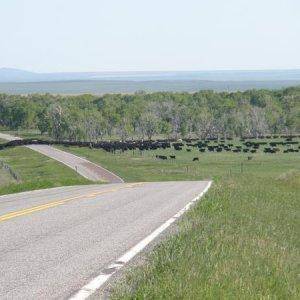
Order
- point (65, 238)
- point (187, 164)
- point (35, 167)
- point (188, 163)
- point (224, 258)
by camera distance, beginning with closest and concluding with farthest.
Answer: point (224, 258) → point (65, 238) → point (35, 167) → point (187, 164) → point (188, 163)

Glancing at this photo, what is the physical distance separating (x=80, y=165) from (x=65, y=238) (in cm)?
6249

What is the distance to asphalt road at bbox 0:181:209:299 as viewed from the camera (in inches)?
321

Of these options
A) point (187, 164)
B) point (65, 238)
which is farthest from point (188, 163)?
point (65, 238)

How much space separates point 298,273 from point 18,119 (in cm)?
19364

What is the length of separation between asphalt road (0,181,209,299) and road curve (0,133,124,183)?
3714 centimetres

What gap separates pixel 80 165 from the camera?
242 ft

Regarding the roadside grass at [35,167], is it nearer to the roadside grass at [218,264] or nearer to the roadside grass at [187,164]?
the roadside grass at [187,164]

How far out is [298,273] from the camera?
953 centimetres

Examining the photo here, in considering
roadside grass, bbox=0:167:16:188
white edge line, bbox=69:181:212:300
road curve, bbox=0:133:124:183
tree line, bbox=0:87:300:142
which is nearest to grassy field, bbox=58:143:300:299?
white edge line, bbox=69:181:212:300

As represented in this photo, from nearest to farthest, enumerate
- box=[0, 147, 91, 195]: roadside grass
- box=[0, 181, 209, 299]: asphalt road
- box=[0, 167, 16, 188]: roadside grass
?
box=[0, 181, 209, 299]: asphalt road < box=[0, 167, 16, 188]: roadside grass < box=[0, 147, 91, 195]: roadside grass

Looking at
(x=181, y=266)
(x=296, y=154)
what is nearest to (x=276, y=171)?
(x=296, y=154)

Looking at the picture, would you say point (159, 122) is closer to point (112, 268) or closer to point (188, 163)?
point (188, 163)

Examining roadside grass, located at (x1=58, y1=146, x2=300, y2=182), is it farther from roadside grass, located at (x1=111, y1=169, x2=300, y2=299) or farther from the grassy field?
roadside grass, located at (x1=111, y1=169, x2=300, y2=299)

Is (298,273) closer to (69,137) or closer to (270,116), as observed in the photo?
(69,137)
